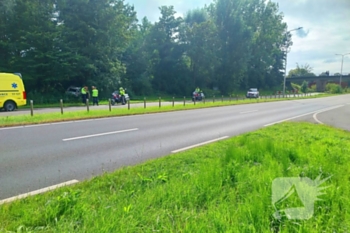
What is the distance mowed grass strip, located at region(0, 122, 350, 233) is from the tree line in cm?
2640

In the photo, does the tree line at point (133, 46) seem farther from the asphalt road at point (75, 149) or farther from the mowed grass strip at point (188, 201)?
the mowed grass strip at point (188, 201)

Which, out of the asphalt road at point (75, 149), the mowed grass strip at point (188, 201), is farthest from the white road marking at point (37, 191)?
the mowed grass strip at point (188, 201)

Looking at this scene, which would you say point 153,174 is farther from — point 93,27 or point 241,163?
point 93,27

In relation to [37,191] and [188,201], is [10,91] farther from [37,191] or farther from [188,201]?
[188,201]

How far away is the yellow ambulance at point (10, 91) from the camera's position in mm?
16297

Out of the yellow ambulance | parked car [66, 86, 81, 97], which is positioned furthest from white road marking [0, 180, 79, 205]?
parked car [66, 86, 81, 97]

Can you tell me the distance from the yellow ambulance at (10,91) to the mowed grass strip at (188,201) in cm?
1662

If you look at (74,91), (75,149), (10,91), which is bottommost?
(75,149)

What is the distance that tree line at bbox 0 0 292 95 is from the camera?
2652 cm

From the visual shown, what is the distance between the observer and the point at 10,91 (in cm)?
1673

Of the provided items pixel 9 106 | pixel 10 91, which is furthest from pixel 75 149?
pixel 10 91

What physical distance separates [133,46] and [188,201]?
41.3 meters

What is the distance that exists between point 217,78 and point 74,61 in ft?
95.0

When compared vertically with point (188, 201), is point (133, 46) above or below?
above
